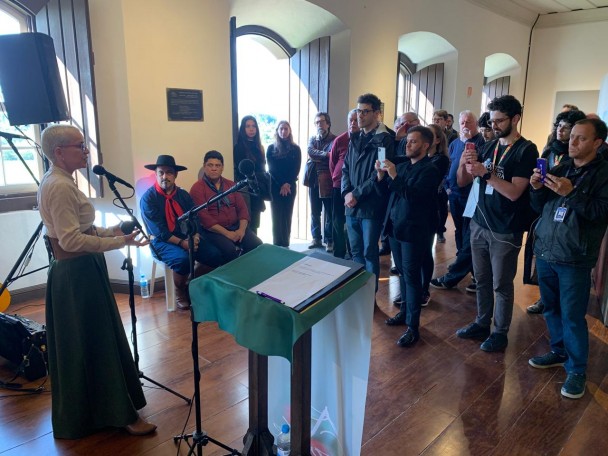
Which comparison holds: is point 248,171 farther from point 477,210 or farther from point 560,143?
point 560,143

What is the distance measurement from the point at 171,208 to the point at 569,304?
2786 millimetres

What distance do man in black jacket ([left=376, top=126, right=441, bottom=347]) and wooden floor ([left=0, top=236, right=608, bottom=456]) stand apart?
323mm

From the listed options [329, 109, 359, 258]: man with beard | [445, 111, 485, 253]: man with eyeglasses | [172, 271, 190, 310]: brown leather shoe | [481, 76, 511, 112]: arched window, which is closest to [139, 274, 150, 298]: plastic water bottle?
[172, 271, 190, 310]: brown leather shoe

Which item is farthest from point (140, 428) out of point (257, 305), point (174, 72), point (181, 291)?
point (174, 72)

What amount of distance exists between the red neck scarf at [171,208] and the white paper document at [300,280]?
218 cm

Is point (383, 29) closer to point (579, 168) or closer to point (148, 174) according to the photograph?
point (148, 174)

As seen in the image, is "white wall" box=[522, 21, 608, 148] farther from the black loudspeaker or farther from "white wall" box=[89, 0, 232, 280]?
the black loudspeaker

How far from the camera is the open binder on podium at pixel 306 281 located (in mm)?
1424

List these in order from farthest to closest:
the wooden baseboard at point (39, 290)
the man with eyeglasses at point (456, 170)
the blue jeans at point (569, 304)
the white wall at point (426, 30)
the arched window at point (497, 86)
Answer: the arched window at point (497, 86) → the white wall at point (426, 30) → the man with eyeglasses at point (456, 170) → the wooden baseboard at point (39, 290) → the blue jeans at point (569, 304)

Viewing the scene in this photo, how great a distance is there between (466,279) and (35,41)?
12.9 ft

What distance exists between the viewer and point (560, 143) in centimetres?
262

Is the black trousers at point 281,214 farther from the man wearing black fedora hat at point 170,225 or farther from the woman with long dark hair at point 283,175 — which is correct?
the man wearing black fedora hat at point 170,225

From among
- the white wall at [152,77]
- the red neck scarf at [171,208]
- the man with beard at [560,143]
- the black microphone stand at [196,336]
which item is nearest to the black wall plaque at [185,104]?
the white wall at [152,77]

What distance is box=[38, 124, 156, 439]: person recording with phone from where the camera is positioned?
6.36 ft
